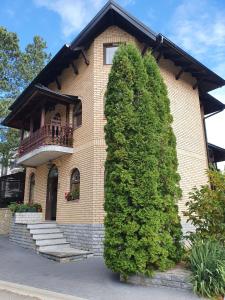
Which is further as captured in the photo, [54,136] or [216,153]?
[216,153]

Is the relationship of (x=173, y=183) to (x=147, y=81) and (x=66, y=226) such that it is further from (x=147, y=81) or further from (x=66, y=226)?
(x=66, y=226)

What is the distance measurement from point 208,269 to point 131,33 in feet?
32.6

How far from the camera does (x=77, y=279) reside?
6.70 m

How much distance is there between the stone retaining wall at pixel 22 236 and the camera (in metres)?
11.2

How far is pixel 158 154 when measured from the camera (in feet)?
23.0

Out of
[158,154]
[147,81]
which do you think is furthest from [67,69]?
[158,154]

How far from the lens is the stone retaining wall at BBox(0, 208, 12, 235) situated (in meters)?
16.1

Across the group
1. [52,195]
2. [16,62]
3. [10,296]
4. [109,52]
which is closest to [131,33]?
[109,52]

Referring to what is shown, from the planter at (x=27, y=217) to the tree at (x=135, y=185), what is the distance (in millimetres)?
7284

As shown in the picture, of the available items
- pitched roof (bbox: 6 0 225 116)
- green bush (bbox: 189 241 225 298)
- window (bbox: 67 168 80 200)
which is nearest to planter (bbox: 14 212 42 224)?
window (bbox: 67 168 80 200)

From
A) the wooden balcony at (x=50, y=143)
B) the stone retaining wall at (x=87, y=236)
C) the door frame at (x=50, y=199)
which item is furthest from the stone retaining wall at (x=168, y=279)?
the door frame at (x=50, y=199)

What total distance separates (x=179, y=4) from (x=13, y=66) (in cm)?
1643

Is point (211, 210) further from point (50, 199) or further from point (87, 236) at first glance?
point (50, 199)

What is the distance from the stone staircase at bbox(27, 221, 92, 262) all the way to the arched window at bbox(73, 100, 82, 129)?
14.5 ft
